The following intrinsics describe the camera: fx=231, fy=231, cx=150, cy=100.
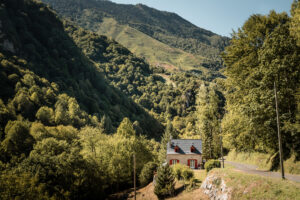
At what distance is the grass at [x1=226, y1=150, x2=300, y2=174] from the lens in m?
22.8

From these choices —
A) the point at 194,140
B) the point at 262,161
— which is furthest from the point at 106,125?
the point at 262,161

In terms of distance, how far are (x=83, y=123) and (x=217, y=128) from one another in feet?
239

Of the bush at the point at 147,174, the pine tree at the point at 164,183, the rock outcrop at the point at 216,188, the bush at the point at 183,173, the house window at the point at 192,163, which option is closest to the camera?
the rock outcrop at the point at 216,188

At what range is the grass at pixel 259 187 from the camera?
1605cm

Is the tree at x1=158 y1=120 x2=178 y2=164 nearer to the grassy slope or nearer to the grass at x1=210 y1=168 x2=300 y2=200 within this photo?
the grassy slope

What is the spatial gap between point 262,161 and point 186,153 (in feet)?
75.0

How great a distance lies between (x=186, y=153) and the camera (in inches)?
2103

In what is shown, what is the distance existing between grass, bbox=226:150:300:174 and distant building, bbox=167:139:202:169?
8.07 m

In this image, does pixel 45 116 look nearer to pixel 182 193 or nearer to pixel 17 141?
pixel 17 141

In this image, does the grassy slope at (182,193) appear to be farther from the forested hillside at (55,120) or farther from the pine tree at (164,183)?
the forested hillside at (55,120)

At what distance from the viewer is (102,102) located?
526 feet

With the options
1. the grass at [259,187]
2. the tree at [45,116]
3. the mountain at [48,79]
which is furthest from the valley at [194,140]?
the mountain at [48,79]

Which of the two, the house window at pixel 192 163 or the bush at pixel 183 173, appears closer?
the bush at pixel 183 173

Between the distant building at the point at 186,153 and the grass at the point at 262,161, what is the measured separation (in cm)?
807
